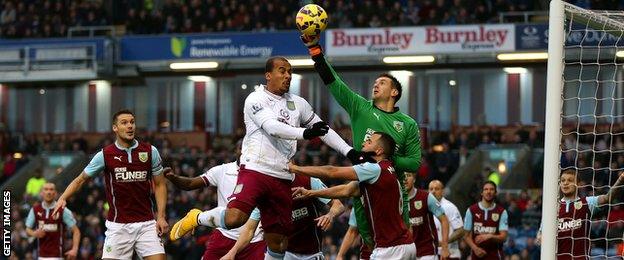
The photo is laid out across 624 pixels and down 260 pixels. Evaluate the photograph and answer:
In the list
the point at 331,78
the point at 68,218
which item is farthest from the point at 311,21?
the point at 68,218

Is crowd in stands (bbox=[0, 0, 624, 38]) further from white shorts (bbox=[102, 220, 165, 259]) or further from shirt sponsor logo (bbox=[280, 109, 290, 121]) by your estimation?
shirt sponsor logo (bbox=[280, 109, 290, 121])

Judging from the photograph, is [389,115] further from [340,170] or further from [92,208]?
[92,208]

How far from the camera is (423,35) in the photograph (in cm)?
3609

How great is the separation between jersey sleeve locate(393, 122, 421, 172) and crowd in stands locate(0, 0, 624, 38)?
2282cm

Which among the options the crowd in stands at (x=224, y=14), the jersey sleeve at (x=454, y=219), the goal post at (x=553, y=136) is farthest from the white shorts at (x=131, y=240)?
the crowd in stands at (x=224, y=14)

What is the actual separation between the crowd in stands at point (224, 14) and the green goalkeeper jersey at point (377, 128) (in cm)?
2291

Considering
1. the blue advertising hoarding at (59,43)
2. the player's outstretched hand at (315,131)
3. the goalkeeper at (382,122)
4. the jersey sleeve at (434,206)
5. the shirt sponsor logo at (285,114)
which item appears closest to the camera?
the player's outstretched hand at (315,131)

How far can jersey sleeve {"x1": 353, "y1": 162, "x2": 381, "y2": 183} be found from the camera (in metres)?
12.4

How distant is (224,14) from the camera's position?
40.1 m

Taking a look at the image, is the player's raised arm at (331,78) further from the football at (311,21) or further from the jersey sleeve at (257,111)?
the jersey sleeve at (257,111)

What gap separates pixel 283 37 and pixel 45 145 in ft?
27.6

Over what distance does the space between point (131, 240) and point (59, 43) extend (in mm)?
26167

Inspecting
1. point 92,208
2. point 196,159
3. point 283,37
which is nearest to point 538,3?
point 283,37

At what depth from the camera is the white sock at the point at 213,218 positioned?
A: 12867mm
